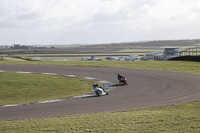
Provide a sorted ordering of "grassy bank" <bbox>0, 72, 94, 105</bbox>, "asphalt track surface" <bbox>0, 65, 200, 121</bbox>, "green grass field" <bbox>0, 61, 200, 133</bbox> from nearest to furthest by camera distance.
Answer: "green grass field" <bbox>0, 61, 200, 133</bbox>
"asphalt track surface" <bbox>0, 65, 200, 121</bbox>
"grassy bank" <bbox>0, 72, 94, 105</bbox>

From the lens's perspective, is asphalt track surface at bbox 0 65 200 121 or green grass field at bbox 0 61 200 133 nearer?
green grass field at bbox 0 61 200 133

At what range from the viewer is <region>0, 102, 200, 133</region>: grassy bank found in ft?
38.2

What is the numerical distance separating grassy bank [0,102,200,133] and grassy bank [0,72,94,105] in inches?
372

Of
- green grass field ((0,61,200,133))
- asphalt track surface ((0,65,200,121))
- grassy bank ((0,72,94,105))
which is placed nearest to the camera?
green grass field ((0,61,200,133))

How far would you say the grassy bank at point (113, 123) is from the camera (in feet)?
38.2

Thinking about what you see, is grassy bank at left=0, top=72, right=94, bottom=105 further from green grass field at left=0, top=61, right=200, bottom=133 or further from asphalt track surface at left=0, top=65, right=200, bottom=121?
green grass field at left=0, top=61, right=200, bottom=133

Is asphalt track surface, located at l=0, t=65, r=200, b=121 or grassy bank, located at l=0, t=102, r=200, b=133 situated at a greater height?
grassy bank, located at l=0, t=102, r=200, b=133

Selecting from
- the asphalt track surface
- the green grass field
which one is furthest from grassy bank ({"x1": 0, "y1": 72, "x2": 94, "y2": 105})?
the green grass field

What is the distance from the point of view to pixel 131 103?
18797 millimetres

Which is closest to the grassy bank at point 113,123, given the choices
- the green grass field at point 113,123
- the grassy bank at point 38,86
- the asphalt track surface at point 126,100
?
the green grass field at point 113,123

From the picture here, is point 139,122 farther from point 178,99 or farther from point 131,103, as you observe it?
point 178,99

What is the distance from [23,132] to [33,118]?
326cm

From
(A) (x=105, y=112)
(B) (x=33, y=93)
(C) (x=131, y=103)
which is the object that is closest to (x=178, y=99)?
(C) (x=131, y=103)

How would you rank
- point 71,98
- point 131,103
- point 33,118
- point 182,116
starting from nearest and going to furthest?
point 182,116, point 33,118, point 131,103, point 71,98
